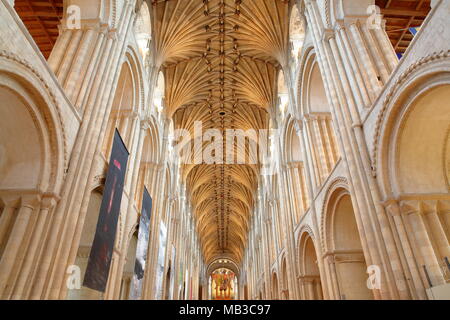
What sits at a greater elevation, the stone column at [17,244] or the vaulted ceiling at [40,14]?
the vaulted ceiling at [40,14]

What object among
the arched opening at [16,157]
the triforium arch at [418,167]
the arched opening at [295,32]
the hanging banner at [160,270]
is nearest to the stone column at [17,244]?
the arched opening at [16,157]

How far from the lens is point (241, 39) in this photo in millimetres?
17703

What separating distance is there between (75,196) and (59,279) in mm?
1742

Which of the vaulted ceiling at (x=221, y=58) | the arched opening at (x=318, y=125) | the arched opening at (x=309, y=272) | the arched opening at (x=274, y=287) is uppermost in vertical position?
the vaulted ceiling at (x=221, y=58)

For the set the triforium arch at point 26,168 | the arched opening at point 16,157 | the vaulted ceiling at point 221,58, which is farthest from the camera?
the vaulted ceiling at point 221,58

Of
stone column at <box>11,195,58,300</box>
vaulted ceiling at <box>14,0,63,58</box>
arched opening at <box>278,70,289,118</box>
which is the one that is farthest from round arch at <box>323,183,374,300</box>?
vaulted ceiling at <box>14,0,63,58</box>

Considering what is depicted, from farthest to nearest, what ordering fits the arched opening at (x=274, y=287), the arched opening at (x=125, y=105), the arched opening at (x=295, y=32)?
the arched opening at (x=274, y=287) < the arched opening at (x=295, y=32) < the arched opening at (x=125, y=105)

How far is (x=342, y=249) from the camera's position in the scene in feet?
30.9

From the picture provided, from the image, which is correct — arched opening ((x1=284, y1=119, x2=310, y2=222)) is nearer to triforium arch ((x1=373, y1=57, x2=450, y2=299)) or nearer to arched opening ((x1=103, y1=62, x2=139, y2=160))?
arched opening ((x1=103, y1=62, x2=139, y2=160))

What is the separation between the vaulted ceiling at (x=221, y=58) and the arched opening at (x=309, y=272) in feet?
31.1

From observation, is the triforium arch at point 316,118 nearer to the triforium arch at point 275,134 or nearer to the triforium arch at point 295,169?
→ the triforium arch at point 275,134

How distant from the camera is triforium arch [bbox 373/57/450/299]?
17.8 ft

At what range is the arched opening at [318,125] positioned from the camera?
11.1 metres
